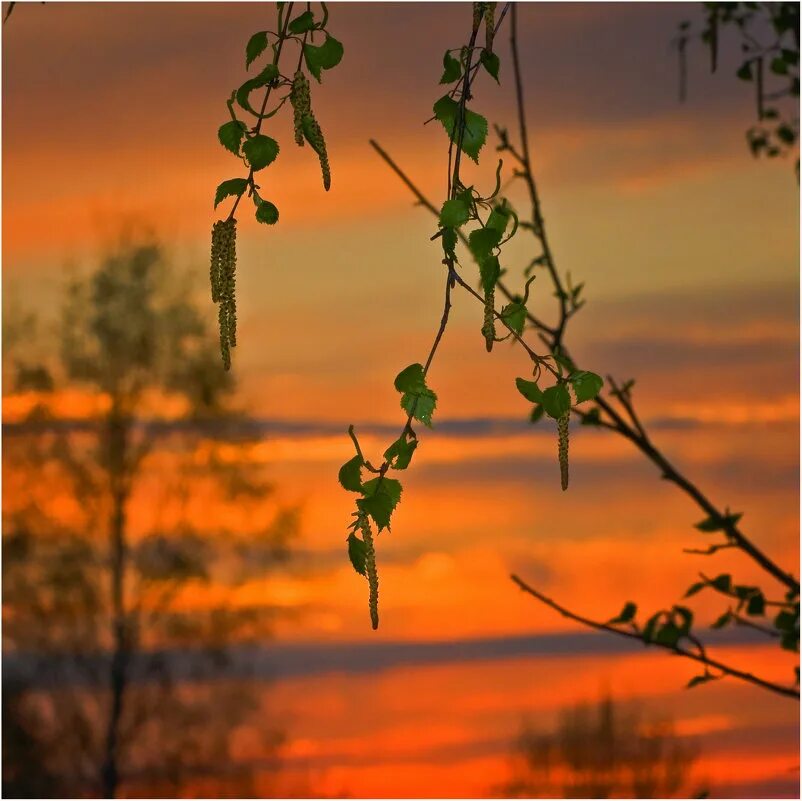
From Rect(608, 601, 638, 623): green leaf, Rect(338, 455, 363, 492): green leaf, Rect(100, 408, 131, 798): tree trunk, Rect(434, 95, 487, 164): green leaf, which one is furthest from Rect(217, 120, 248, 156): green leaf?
Rect(100, 408, 131, 798): tree trunk

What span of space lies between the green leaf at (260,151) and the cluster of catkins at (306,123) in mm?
61

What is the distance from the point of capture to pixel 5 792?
10.0 metres

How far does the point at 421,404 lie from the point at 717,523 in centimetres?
204

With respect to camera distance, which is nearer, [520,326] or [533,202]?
[520,326]

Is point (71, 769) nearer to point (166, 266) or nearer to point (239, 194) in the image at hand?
point (166, 266)

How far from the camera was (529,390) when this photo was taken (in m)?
1.84

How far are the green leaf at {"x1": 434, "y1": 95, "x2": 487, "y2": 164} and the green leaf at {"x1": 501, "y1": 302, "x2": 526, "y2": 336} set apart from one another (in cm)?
23

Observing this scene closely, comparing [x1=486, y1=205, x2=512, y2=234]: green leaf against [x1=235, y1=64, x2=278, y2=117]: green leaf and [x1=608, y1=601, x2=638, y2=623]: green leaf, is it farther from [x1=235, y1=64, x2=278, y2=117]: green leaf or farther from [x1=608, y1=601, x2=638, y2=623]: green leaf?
[x1=608, y1=601, x2=638, y2=623]: green leaf

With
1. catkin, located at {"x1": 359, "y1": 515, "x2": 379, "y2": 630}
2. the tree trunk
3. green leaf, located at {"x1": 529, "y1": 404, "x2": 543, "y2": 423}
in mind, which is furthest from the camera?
the tree trunk

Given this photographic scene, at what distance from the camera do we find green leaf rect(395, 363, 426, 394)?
1.79 meters

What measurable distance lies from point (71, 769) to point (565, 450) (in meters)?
9.84

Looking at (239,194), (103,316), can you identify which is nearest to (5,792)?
(103,316)

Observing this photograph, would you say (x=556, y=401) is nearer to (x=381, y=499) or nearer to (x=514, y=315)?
(x=514, y=315)

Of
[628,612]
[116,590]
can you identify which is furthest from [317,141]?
[116,590]
